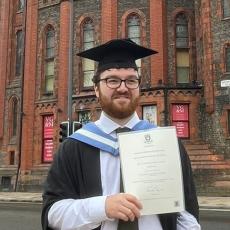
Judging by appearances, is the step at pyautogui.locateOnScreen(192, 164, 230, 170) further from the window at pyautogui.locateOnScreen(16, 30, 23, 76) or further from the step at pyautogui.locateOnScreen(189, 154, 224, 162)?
the window at pyautogui.locateOnScreen(16, 30, 23, 76)

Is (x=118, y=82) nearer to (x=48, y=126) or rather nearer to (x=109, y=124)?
(x=109, y=124)

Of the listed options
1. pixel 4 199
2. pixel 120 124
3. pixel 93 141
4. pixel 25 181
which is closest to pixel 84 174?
pixel 93 141

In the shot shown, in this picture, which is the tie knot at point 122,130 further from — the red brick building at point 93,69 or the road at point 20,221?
the red brick building at point 93,69

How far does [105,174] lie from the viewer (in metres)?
2.76

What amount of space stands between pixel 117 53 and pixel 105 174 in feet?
2.64

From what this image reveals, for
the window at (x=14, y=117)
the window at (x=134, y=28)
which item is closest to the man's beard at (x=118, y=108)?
the window at (x=134, y=28)

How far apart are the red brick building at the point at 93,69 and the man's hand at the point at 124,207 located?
22.6 meters

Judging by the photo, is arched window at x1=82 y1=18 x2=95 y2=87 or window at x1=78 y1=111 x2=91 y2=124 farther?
arched window at x1=82 y1=18 x2=95 y2=87

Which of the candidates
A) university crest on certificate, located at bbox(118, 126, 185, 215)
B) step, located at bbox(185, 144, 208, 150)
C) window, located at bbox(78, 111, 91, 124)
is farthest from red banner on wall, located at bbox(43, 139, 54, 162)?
university crest on certificate, located at bbox(118, 126, 185, 215)

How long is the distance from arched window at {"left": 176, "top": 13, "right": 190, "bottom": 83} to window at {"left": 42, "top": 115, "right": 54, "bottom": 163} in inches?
337

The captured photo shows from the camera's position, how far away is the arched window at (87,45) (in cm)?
3011

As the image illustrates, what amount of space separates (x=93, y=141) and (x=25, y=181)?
92.5ft

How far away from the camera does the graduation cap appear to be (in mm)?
3051

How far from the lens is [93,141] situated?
9.33ft
